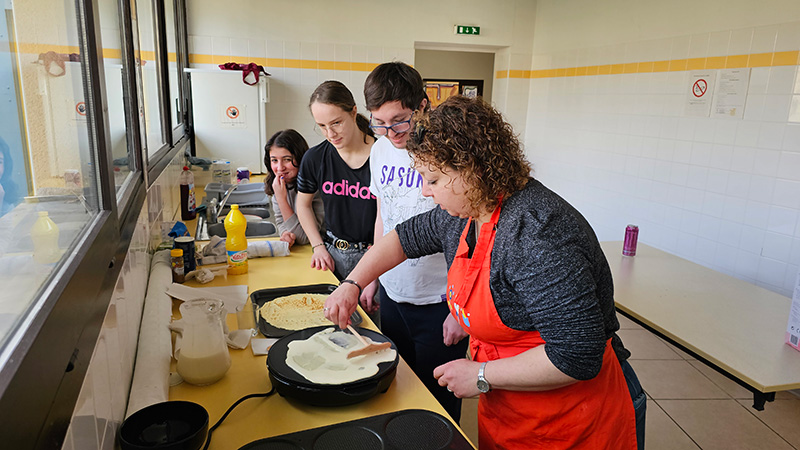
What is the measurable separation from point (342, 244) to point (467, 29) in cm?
406

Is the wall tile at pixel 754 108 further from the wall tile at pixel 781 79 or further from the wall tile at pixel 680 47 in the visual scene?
the wall tile at pixel 680 47

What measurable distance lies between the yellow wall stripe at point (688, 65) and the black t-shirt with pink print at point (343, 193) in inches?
109

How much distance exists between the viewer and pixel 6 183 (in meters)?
0.62

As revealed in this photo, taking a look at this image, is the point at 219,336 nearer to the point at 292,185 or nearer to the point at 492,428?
the point at 492,428

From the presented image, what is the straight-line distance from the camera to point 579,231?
107 cm

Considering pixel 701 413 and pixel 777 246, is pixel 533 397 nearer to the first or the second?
pixel 701 413

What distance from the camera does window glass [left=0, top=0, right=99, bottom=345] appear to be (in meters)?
0.61

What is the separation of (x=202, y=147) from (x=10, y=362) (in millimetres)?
4504

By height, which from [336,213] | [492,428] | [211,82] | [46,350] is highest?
[211,82]

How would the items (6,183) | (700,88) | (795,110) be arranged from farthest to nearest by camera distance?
1. (700,88)
2. (795,110)
3. (6,183)

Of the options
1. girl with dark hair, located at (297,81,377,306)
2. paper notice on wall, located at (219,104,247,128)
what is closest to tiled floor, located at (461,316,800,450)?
girl with dark hair, located at (297,81,377,306)

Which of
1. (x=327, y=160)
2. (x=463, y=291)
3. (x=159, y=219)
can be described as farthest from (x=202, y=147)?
(x=463, y=291)

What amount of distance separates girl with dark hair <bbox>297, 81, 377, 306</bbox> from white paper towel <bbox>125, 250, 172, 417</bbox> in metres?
0.62

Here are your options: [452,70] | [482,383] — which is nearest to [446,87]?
[452,70]
